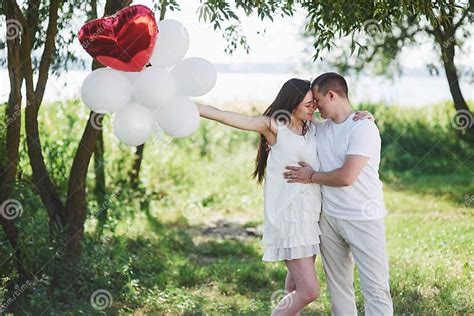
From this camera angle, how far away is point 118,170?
8359 mm

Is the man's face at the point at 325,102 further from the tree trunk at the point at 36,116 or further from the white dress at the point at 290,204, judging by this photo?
the tree trunk at the point at 36,116

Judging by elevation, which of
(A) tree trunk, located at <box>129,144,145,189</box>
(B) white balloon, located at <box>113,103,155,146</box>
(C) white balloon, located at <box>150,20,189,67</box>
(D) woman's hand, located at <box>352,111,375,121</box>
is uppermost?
(C) white balloon, located at <box>150,20,189,67</box>

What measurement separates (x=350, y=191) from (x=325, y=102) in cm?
46

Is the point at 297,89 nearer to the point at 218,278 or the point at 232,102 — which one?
the point at 218,278

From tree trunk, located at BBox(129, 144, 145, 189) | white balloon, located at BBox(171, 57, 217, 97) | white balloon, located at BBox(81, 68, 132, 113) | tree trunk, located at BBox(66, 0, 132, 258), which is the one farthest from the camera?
tree trunk, located at BBox(129, 144, 145, 189)

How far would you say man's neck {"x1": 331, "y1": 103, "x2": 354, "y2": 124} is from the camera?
383 centimetres

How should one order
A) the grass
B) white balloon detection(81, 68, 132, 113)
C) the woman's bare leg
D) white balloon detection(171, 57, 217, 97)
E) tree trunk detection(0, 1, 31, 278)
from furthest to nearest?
the grass → tree trunk detection(0, 1, 31, 278) → the woman's bare leg → white balloon detection(171, 57, 217, 97) → white balloon detection(81, 68, 132, 113)

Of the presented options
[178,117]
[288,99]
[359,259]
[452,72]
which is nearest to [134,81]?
[178,117]

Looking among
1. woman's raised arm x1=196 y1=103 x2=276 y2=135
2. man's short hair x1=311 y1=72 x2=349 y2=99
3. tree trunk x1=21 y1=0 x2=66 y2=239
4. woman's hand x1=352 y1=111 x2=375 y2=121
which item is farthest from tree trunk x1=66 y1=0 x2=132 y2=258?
woman's hand x1=352 y1=111 x2=375 y2=121

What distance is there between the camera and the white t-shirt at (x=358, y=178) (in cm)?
371

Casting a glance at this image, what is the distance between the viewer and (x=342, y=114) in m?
3.83

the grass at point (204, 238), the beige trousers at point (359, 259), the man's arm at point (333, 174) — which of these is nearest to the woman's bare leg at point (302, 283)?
the beige trousers at point (359, 259)

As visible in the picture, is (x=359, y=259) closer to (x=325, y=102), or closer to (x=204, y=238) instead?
(x=325, y=102)

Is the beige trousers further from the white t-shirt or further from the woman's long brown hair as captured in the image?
the woman's long brown hair
